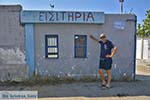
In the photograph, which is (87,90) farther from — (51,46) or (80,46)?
(51,46)

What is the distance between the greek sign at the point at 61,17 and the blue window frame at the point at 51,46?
69cm

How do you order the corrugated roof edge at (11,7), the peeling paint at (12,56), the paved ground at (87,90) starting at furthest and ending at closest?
the peeling paint at (12,56) < the corrugated roof edge at (11,7) < the paved ground at (87,90)

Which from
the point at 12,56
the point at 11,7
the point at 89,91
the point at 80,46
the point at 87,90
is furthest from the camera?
the point at 80,46

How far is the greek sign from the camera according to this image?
7.18m

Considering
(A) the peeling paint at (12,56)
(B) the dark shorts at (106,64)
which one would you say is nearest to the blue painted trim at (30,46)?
(A) the peeling paint at (12,56)

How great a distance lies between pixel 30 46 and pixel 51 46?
84 centimetres

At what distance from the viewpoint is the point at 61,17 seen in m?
7.32

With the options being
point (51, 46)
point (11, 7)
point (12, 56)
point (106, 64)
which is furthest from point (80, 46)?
point (11, 7)

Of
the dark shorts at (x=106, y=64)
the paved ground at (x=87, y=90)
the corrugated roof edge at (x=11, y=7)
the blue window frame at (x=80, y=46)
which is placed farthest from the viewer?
the blue window frame at (x=80, y=46)

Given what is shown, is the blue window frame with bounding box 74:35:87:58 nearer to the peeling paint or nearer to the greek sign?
the greek sign

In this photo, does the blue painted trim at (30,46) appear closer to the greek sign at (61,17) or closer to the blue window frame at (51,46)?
the greek sign at (61,17)

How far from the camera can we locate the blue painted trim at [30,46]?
7258mm

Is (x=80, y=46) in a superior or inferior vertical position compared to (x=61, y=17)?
inferior

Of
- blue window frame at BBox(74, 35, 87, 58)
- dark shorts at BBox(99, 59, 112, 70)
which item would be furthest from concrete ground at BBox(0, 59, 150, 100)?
blue window frame at BBox(74, 35, 87, 58)
